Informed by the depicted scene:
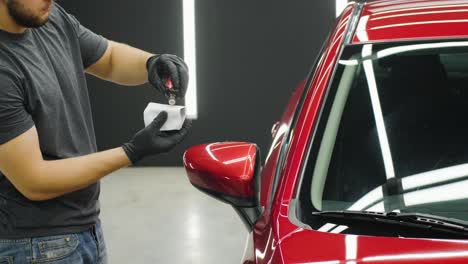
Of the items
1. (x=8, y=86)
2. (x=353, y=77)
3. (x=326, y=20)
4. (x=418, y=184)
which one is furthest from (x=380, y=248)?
(x=326, y=20)

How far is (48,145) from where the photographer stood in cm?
164

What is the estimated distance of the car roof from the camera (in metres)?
1.70

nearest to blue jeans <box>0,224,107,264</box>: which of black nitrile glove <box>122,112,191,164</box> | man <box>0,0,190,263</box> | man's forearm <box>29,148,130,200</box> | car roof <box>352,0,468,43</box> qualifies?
man <box>0,0,190,263</box>

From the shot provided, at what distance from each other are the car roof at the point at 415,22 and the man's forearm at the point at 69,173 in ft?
2.37

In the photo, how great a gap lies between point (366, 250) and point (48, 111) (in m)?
0.83

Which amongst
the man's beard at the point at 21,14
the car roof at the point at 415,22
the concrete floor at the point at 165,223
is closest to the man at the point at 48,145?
the man's beard at the point at 21,14

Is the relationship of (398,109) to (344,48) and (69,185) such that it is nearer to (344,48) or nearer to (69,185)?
(344,48)

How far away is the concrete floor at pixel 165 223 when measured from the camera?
11.5 ft

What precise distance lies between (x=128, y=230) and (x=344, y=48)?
2.47 metres

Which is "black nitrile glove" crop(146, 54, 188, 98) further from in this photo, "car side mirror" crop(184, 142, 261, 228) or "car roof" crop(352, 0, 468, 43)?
"car roof" crop(352, 0, 468, 43)

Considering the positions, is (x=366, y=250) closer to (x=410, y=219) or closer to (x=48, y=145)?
(x=410, y=219)

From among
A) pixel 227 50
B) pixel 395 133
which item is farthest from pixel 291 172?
pixel 227 50

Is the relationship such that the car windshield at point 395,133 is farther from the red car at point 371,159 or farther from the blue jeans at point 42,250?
the blue jeans at point 42,250

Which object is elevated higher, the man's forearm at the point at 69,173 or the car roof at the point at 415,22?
the car roof at the point at 415,22
